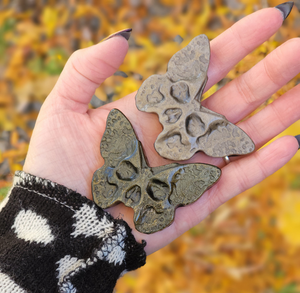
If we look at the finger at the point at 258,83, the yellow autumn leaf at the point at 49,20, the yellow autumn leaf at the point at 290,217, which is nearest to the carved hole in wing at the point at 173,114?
the finger at the point at 258,83

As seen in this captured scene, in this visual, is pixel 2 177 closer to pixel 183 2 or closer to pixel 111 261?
pixel 111 261

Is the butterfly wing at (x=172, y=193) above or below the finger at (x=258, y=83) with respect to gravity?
below

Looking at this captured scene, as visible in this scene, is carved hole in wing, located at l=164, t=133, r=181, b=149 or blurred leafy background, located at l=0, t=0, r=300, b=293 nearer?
carved hole in wing, located at l=164, t=133, r=181, b=149

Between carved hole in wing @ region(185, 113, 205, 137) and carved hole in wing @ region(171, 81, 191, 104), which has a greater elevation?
carved hole in wing @ region(171, 81, 191, 104)

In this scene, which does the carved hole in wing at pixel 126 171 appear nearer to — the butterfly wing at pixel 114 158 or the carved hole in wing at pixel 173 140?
the butterfly wing at pixel 114 158

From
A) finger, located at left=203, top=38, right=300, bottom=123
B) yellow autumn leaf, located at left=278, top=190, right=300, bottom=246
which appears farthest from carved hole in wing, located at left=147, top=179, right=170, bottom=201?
yellow autumn leaf, located at left=278, top=190, right=300, bottom=246

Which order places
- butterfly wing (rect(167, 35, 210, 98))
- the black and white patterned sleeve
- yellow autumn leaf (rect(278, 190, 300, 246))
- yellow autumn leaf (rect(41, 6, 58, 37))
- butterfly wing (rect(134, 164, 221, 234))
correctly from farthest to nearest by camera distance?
1. yellow autumn leaf (rect(41, 6, 58, 37))
2. yellow autumn leaf (rect(278, 190, 300, 246))
3. butterfly wing (rect(167, 35, 210, 98))
4. butterfly wing (rect(134, 164, 221, 234))
5. the black and white patterned sleeve

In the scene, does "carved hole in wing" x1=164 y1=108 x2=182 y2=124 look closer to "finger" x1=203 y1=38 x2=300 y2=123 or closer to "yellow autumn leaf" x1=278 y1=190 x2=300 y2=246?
"finger" x1=203 y1=38 x2=300 y2=123

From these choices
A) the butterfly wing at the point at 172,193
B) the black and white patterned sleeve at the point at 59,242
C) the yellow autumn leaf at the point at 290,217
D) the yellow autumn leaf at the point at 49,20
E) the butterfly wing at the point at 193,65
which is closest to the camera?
the black and white patterned sleeve at the point at 59,242
